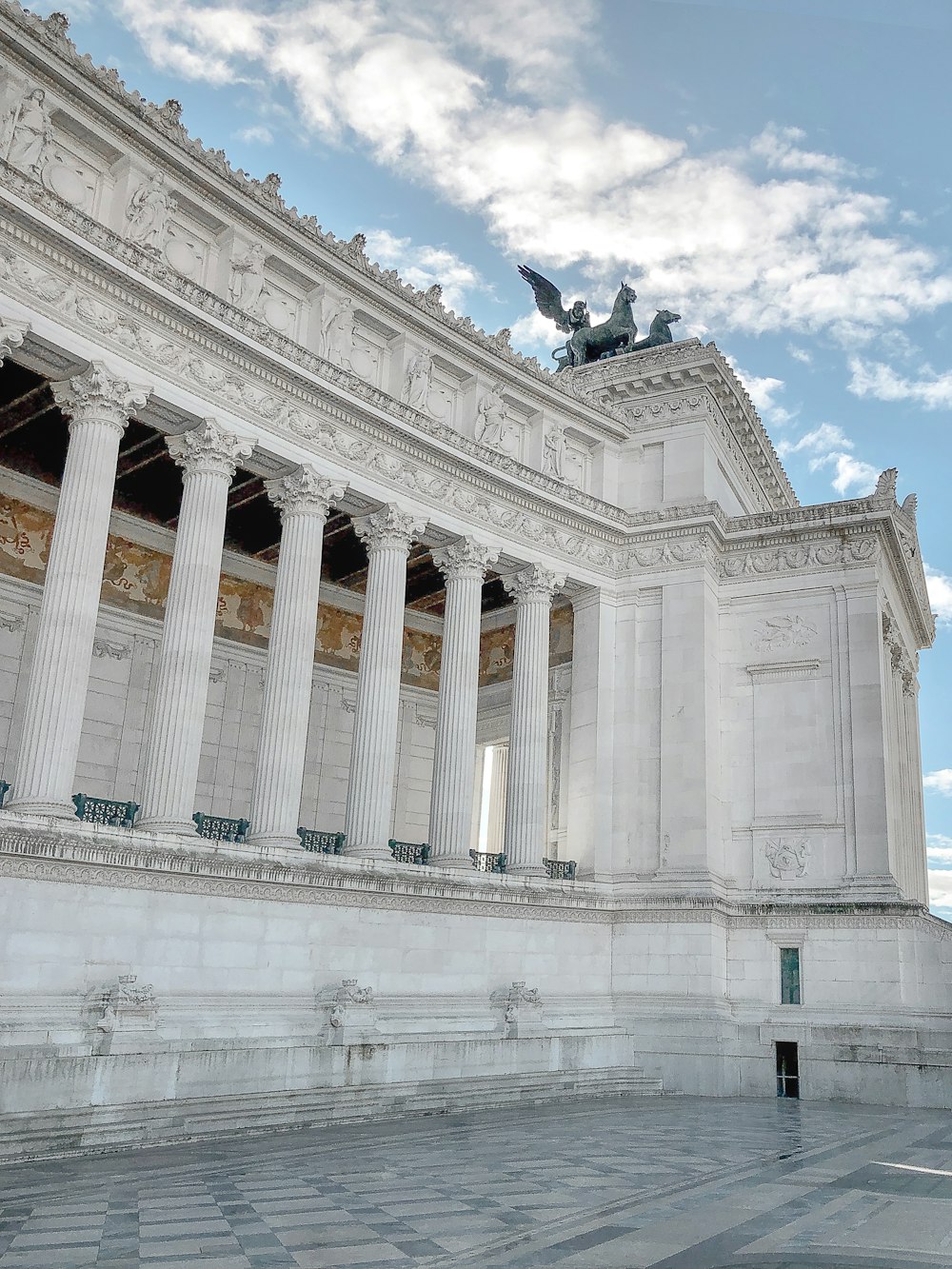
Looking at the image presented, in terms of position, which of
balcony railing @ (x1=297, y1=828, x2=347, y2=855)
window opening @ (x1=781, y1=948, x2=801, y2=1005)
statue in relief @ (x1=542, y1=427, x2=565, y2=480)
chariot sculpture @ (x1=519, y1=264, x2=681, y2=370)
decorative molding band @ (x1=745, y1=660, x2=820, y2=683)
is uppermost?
chariot sculpture @ (x1=519, y1=264, x2=681, y2=370)

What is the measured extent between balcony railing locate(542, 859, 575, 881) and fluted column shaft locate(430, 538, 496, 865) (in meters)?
4.08

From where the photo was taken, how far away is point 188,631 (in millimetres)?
26266

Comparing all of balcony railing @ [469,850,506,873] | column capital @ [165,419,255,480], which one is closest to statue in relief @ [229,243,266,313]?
column capital @ [165,419,255,480]

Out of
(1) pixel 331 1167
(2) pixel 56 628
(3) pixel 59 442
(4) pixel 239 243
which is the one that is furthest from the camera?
(3) pixel 59 442

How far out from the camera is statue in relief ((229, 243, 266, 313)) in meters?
29.4

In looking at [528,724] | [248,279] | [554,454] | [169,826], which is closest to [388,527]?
[528,724]

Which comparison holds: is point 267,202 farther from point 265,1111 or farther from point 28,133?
point 265,1111

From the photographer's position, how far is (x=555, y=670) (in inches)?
1586

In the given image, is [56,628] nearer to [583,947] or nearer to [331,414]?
[331,414]

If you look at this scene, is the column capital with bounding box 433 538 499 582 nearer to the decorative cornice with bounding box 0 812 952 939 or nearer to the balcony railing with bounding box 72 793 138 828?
the decorative cornice with bounding box 0 812 952 939

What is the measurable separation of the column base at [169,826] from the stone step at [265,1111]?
588 cm

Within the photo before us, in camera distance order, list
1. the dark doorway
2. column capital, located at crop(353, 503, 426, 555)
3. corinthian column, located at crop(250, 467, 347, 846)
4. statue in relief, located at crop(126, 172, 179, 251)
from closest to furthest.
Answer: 1. statue in relief, located at crop(126, 172, 179, 251)
2. corinthian column, located at crop(250, 467, 347, 846)
3. the dark doorway
4. column capital, located at crop(353, 503, 426, 555)

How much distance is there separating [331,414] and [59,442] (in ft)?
26.2

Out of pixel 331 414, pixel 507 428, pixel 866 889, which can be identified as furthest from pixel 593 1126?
pixel 507 428
